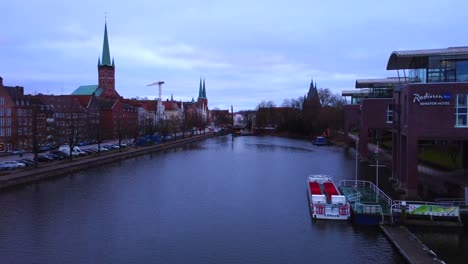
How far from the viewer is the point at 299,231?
2091cm

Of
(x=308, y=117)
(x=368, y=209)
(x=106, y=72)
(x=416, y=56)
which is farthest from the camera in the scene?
(x=106, y=72)

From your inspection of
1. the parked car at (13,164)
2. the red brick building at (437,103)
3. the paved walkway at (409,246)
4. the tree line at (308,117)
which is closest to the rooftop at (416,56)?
the red brick building at (437,103)

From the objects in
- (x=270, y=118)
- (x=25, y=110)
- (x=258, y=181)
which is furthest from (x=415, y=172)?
(x=270, y=118)

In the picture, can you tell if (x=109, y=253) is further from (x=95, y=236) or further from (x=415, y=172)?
(x=415, y=172)

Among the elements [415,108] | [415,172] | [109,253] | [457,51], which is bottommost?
[109,253]

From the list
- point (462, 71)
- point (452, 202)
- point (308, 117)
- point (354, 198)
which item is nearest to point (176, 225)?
point (354, 198)

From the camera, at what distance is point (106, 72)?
119 meters

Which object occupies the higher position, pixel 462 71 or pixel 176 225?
pixel 462 71

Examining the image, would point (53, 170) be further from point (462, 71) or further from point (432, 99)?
point (462, 71)

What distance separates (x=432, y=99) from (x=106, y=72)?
10496 cm

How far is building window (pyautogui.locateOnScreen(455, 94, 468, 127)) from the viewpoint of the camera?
961 inches

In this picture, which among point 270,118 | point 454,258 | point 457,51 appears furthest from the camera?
point 270,118

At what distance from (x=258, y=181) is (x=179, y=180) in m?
6.34

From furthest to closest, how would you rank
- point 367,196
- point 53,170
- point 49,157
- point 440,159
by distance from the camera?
point 49,157
point 440,159
point 53,170
point 367,196
